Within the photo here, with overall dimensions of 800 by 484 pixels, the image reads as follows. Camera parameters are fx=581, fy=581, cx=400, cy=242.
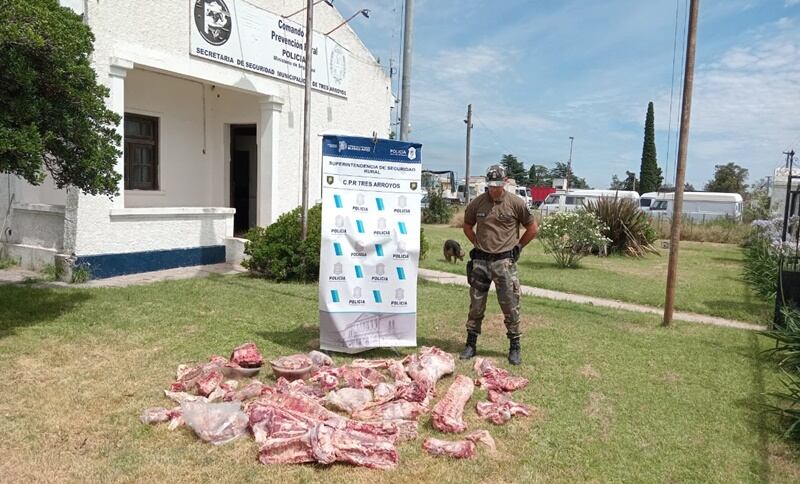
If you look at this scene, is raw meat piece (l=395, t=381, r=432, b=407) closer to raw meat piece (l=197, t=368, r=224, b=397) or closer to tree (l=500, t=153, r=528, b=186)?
raw meat piece (l=197, t=368, r=224, b=397)

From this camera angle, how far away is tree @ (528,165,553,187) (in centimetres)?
8182

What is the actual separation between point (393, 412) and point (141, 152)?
828 cm

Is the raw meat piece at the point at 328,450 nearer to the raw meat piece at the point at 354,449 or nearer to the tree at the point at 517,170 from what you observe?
the raw meat piece at the point at 354,449

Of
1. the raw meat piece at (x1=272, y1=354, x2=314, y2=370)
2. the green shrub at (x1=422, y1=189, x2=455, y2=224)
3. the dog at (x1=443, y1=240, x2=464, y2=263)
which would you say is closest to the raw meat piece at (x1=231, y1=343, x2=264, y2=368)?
the raw meat piece at (x1=272, y1=354, x2=314, y2=370)

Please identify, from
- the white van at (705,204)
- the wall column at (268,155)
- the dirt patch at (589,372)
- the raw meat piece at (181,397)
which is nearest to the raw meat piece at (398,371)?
the raw meat piece at (181,397)

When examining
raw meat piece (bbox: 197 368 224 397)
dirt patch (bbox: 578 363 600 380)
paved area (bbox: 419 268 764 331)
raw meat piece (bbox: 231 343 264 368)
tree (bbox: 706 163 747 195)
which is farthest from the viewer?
tree (bbox: 706 163 747 195)

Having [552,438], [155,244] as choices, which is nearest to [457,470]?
[552,438]

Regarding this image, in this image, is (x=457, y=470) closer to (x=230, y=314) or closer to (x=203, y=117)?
(x=230, y=314)

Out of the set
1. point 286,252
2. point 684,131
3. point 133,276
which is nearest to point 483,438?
point 684,131

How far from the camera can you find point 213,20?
9.67 meters

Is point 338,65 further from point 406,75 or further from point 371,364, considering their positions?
point 371,364

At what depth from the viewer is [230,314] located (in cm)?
680

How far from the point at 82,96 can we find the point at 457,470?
452 cm

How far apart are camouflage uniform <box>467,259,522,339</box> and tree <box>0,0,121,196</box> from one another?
3.75 metres
